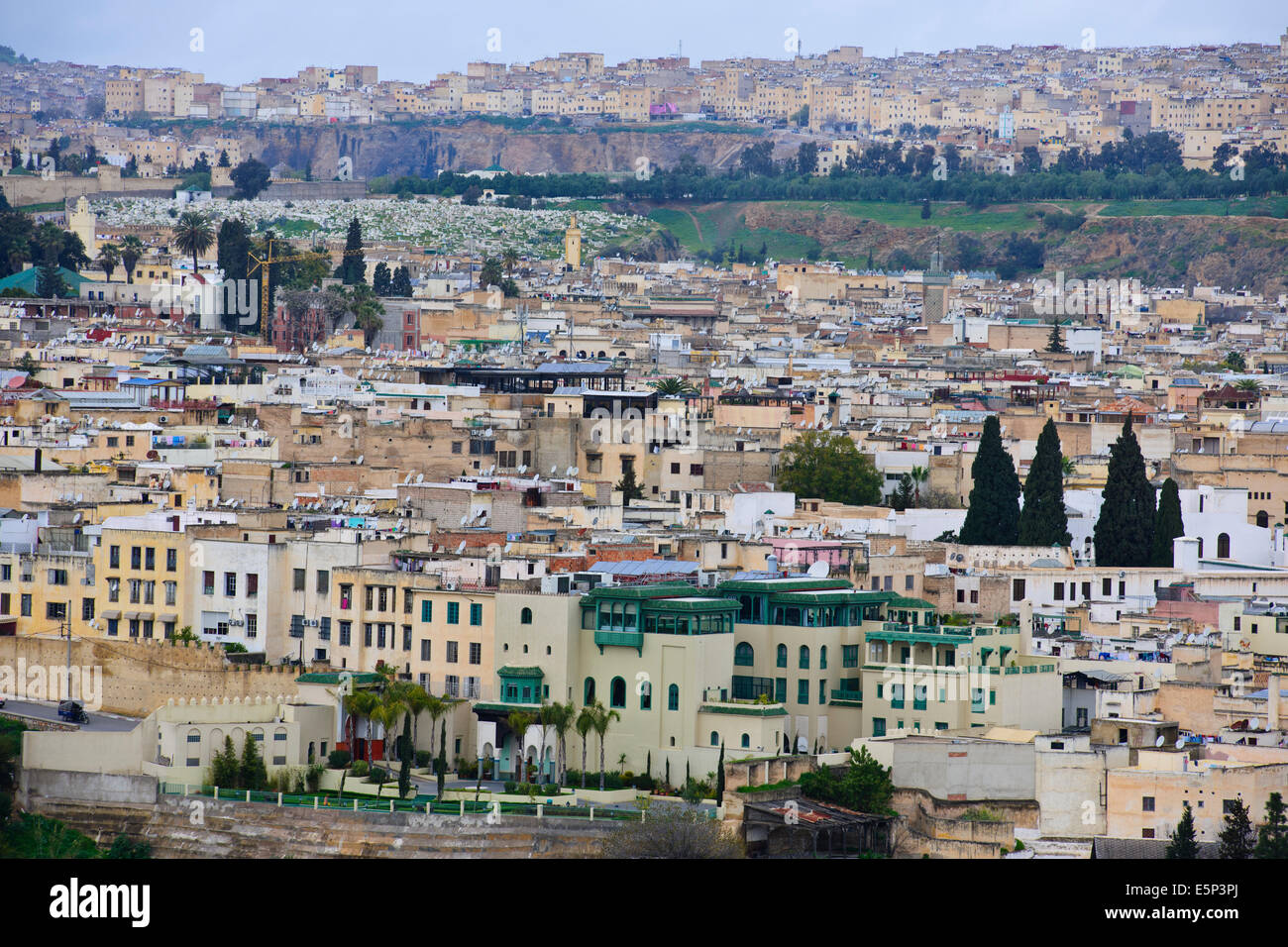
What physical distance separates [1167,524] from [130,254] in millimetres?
47387

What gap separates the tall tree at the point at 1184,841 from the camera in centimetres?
2441

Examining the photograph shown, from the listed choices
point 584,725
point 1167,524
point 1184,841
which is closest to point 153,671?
point 584,725

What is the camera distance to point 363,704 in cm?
2805

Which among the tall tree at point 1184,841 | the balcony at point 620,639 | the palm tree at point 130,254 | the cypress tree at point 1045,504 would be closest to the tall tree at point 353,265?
the palm tree at point 130,254

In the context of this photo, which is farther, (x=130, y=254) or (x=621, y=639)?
(x=130, y=254)

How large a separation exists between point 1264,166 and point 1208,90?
39178 mm

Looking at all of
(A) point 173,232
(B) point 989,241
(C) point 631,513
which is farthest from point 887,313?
(C) point 631,513

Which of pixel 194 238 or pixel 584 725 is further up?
pixel 194 238

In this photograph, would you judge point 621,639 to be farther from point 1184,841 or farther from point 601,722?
point 1184,841

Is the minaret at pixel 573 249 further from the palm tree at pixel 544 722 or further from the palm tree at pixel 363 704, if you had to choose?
the palm tree at pixel 544 722

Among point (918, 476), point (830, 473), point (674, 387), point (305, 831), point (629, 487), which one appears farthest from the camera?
point (674, 387)

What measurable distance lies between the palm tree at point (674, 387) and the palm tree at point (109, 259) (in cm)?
2650
